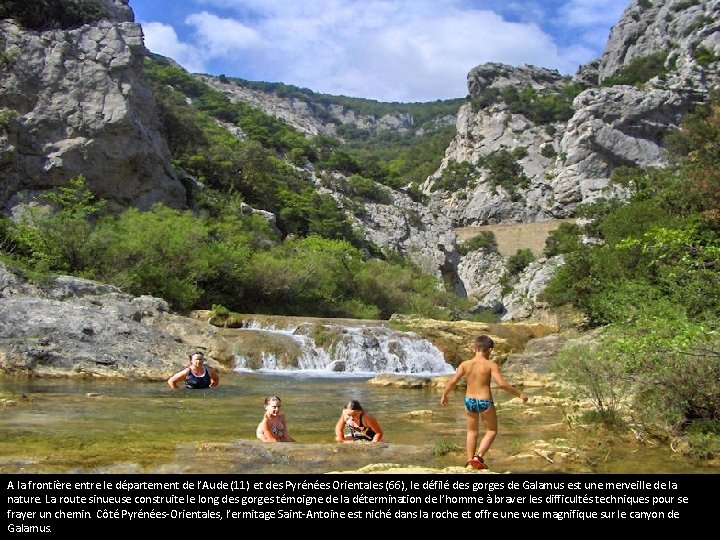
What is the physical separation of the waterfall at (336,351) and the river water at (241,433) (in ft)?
13.9

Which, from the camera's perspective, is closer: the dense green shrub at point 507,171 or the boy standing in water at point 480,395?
the boy standing in water at point 480,395

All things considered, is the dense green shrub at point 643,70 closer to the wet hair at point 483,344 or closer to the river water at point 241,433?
the river water at point 241,433

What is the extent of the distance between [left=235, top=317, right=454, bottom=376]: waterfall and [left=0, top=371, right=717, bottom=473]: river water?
13.9ft

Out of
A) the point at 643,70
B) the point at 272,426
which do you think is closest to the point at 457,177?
the point at 643,70

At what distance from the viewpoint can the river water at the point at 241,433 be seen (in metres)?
6.21

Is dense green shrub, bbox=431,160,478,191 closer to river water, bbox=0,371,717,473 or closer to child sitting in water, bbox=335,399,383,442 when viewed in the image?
river water, bbox=0,371,717,473

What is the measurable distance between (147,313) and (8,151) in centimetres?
1658

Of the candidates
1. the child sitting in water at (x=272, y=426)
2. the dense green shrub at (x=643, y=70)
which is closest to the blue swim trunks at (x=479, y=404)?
the child sitting in water at (x=272, y=426)

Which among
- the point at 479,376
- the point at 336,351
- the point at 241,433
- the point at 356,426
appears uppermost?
the point at 479,376

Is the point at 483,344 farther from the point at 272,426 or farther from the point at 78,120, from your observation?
the point at 78,120

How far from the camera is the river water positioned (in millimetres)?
6211

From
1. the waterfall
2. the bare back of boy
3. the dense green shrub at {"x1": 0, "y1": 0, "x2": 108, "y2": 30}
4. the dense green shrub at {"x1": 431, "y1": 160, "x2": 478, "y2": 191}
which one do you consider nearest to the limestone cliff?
the dense green shrub at {"x1": 0, "y1": 0, "x2": 108, "y2": 30}

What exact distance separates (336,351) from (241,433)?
12413 mm

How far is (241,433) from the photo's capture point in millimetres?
9320
